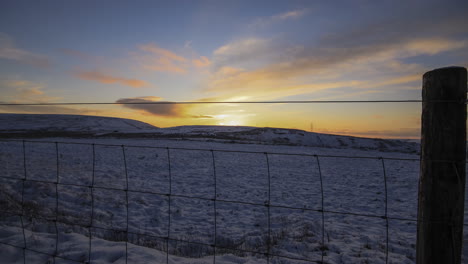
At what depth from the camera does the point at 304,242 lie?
4797 millimetres

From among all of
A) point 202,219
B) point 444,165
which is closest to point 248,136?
point 202,219

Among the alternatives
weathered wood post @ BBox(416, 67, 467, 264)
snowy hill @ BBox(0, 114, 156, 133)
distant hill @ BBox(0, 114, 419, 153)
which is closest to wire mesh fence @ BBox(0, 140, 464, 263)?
weathered wood post @ BBox(416, 67, 467, 264)

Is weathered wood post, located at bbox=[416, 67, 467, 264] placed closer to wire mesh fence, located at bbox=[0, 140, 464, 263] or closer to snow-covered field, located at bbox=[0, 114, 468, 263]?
wire mesh fence, located at bbox=[0, 140, 464, 263]

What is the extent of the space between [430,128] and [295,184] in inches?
312

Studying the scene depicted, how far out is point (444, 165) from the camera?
7.16 feet

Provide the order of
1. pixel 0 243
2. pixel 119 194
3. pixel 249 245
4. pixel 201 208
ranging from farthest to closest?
pixel 119 194, pixel 201 208, pixel 249 245, pixel 0 243

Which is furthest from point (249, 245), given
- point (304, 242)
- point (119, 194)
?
point (119, 194)

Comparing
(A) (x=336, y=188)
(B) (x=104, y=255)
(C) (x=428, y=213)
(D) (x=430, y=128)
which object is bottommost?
(A) (x=336, y=188)

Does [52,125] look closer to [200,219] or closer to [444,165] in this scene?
[200,219]

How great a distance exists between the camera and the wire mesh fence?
3.85m

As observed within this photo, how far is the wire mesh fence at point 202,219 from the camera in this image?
3854 mm

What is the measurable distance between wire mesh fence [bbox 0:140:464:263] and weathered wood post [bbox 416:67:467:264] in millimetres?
386

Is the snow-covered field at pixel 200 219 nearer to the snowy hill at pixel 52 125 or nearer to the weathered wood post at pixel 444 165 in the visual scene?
the weathered wood post at pixel 444 165

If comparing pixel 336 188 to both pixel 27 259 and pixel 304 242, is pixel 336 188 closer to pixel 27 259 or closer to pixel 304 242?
pixel 304 242
